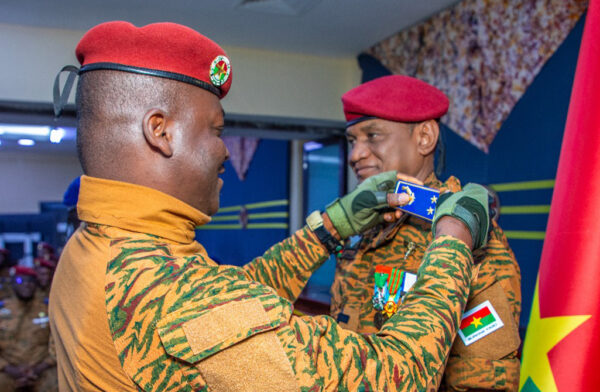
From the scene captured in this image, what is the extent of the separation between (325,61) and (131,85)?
→ 4.06 metres

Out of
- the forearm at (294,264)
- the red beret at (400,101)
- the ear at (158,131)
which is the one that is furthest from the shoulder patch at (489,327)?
the ear at (158,131)

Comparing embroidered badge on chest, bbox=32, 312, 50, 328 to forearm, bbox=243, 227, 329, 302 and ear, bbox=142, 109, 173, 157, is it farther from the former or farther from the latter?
ear, bbox=142, 109, 173, 157

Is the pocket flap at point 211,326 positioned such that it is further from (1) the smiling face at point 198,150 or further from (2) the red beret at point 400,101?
(2) the red beret at point 400,101

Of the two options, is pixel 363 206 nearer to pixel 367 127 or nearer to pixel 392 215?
pixel 392 215

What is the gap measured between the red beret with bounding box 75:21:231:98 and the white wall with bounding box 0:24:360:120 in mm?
3351

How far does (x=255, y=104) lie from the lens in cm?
449

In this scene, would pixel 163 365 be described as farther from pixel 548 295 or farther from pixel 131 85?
pixel 548 295

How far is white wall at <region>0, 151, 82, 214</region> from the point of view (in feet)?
40.2

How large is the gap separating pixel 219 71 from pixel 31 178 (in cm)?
1327

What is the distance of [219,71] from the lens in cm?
100

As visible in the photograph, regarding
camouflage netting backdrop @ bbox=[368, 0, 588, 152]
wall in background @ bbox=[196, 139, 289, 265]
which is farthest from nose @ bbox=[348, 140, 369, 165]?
wall in background @ bbox=[196, 139, 289, 265]

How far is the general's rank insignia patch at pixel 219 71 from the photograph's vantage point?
0.98 m

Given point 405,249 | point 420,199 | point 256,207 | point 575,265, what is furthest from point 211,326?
point 256,207

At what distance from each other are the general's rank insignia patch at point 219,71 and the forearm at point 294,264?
617mm
